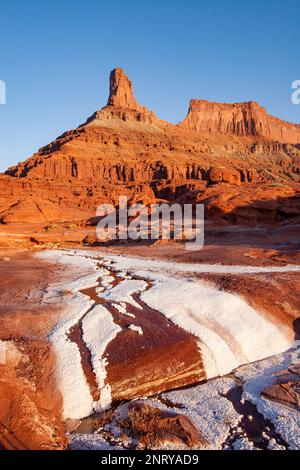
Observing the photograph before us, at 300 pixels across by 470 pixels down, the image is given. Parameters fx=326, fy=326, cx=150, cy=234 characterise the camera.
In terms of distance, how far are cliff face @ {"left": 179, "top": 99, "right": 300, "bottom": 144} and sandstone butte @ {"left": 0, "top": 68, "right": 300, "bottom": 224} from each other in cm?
40

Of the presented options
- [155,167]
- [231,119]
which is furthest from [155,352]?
[231,119]

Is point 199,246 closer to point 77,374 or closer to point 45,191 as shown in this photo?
point 77,374

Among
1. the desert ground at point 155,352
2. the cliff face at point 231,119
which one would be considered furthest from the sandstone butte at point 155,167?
the desert ground at point 155,352

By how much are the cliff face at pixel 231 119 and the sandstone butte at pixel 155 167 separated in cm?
40

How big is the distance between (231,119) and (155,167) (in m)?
83.2

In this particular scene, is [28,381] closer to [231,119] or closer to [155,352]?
[155,352]

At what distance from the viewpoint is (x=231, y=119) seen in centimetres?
13600

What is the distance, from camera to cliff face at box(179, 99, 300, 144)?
436ft

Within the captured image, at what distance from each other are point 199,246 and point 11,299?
42.2 feet

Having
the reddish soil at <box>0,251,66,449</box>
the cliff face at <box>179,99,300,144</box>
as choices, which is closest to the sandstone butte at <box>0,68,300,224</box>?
the cliff face at <box>179,99,300,144</box>

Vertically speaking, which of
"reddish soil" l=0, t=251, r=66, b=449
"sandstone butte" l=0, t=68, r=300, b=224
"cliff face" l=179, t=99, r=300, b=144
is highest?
"cliff face" l=179, t=99, r=300, b=144

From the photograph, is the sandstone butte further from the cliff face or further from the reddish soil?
the reddish soil

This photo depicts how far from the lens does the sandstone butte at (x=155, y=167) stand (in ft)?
111

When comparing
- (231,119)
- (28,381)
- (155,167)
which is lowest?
(28,381)
